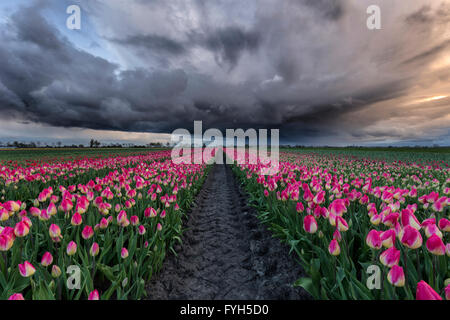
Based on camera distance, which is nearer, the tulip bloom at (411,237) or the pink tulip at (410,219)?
the tulip bloom at (411,237)

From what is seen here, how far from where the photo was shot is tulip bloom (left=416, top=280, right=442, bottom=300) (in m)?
1.21

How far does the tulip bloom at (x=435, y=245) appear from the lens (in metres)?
1.51

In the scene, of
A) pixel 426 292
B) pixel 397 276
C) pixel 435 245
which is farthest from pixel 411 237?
pixel 426 292

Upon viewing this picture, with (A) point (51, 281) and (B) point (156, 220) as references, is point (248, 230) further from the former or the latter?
(A) point (51, 281)

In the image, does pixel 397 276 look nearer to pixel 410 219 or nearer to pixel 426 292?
pixel 426 292

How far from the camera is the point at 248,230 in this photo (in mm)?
5262

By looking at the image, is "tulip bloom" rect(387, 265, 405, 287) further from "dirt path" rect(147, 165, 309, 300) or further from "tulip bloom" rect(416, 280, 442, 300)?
"dirt path" rect(147, 165, 309, 300)

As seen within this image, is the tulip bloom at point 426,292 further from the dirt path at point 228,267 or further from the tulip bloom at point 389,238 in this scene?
the dirt path at point 228,267

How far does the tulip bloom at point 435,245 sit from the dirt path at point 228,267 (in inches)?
63.0

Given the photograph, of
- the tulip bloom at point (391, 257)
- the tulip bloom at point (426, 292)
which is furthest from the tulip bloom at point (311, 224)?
the tulip bloom at point (426, 292)
